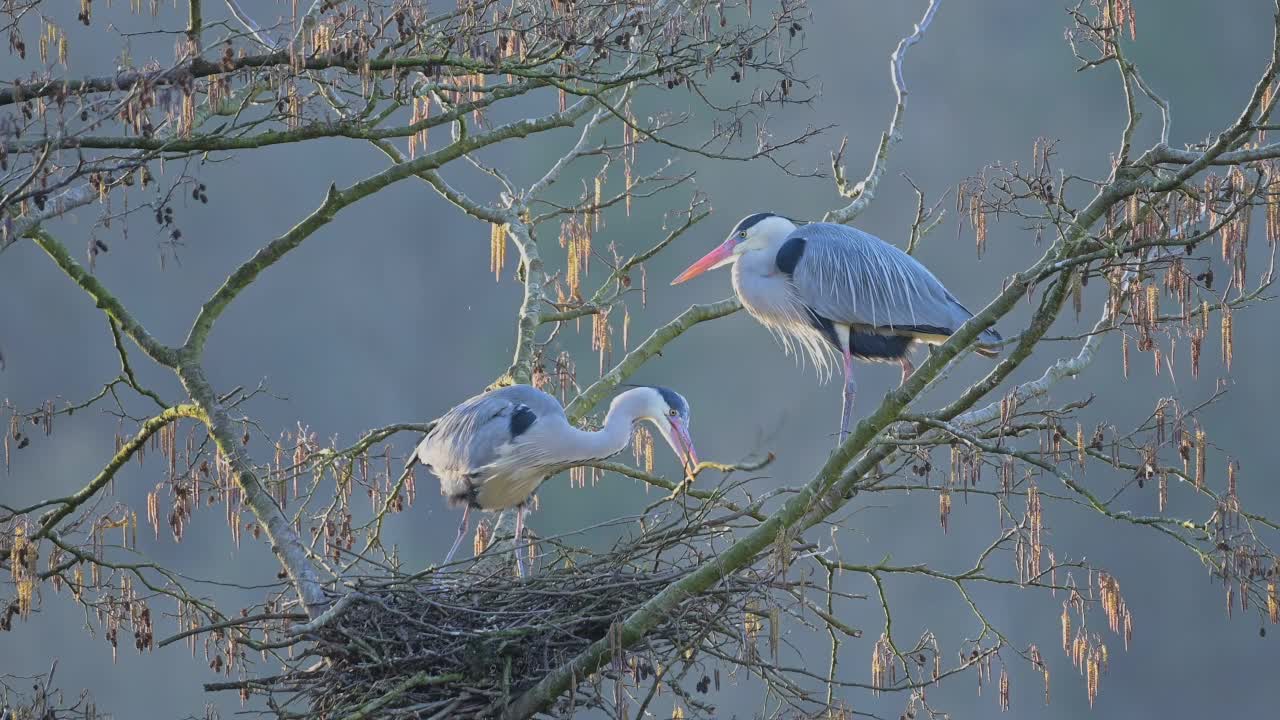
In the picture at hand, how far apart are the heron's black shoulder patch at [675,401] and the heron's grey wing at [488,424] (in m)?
0.54

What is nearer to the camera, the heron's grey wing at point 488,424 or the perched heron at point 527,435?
the perched heron at point 527,435

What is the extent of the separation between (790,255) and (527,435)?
1.81 meters

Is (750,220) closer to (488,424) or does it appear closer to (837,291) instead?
(837,291)

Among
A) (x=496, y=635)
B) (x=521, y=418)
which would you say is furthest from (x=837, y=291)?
(x=496, y=635)

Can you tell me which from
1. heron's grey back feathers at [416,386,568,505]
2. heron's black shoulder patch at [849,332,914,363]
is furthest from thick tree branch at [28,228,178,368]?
heron's black shoulder patch at [849,332,914,363]

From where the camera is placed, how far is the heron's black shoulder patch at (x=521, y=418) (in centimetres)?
761

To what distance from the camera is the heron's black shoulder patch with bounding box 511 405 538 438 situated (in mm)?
7609

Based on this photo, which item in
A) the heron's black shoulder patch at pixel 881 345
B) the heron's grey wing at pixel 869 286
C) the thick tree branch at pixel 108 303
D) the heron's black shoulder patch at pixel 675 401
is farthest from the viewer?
the heron's black shoulder patch at pixel 881 345

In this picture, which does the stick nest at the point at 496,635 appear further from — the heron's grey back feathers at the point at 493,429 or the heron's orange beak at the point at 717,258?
the heron's orange beak at the point at 717,258

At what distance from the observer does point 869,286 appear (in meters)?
7.93

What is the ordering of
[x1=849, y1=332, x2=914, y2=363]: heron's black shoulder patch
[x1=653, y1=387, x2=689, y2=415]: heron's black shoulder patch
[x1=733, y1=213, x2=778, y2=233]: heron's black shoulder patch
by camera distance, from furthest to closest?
[x1=733, y1=213, x2=778, y2=233]: heron's black shoulder patch → [x1=849, y1=332, x2=914, y2=363]: heron's black shoulder patch → [x1=653, y1=387, x2=689, y2=415]: heron's black shoulder patch

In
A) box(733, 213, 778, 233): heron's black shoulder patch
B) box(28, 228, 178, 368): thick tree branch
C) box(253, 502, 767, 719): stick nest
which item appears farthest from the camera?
box(733, 213, 778, 233): heron's black shoulder patch

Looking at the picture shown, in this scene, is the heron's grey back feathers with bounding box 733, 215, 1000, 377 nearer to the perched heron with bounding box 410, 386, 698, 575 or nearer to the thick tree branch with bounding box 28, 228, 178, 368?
the perched heron with bounding box 410, 386, 698, 575

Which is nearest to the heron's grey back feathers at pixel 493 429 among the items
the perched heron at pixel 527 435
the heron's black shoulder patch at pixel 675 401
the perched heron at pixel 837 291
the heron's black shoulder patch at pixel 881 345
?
the perched heron at pixel 527 435
